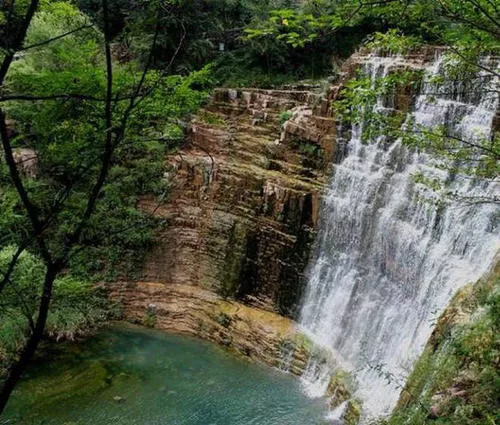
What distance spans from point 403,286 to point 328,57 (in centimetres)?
1444

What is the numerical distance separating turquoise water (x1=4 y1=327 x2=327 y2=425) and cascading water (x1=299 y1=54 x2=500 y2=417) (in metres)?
1.35

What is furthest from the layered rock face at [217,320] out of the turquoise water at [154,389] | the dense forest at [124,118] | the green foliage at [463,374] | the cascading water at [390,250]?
the green foliage at [463,374]

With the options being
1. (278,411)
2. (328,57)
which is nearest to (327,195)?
(278,411)

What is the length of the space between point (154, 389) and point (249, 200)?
637cm

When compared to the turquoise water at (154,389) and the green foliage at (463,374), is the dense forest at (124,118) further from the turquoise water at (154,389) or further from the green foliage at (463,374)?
the turquoise water at (154,389)

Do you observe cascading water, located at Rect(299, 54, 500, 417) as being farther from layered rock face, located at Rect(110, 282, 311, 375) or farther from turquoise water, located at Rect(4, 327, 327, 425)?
turquoise water, located at Rect(4, 327, 327, 425)

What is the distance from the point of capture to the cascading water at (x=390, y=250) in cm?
1085

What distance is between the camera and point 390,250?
12758 mm

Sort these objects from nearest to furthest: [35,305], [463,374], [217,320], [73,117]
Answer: [73,117] < [463,374] < [35,305] < [217,320]

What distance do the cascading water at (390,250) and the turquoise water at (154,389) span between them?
1354mm

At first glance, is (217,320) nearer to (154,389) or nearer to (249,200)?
(154,389)

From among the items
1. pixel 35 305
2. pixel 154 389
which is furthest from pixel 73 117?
pixel 154 389

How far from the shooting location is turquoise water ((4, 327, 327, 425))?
37.3 feet

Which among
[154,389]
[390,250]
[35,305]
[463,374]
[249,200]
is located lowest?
[154,389]
